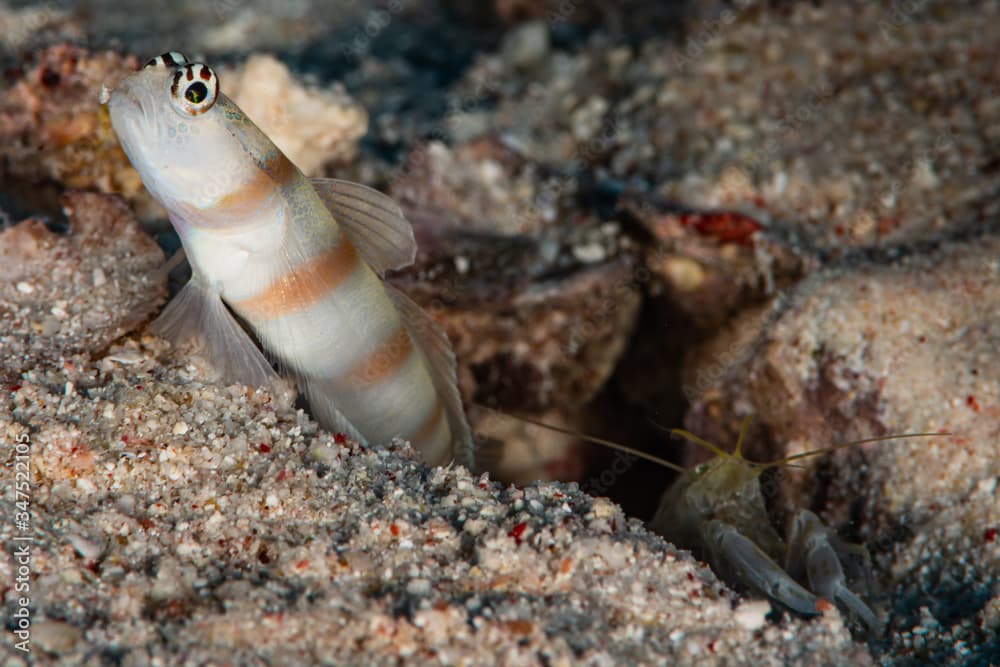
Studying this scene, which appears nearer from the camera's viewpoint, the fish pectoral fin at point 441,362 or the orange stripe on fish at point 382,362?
the orange stripe on fish at point 382,362

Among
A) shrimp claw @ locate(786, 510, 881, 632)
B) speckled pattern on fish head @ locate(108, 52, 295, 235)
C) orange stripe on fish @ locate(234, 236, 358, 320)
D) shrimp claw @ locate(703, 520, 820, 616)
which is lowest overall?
shrimp claw @ locate(786, 510, 881, 632)

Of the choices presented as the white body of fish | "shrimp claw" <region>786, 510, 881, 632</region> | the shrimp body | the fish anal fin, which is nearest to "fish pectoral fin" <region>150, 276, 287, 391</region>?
the white body of fish

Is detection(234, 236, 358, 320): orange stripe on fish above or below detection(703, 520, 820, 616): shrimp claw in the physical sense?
above

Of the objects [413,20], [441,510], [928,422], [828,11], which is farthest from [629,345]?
[413,20]

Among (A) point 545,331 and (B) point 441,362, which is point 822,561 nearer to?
(B) point 441,362

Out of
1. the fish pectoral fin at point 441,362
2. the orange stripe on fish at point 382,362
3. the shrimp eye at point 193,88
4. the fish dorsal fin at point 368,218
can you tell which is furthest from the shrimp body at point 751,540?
the shrimp eye at point 193,88

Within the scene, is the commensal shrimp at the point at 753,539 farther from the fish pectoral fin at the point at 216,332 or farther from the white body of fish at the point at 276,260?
the fish pectoral fin at the point at 216,332

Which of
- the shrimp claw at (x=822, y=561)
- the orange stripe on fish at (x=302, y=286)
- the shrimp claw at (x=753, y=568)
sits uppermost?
the orange stripe on fish at (x=302, y=286)

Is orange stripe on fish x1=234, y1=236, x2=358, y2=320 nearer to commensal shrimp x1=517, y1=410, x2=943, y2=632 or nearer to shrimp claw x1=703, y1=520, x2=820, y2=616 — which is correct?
commensal shrimp x1=517, y1=410, x2=943, y2=632

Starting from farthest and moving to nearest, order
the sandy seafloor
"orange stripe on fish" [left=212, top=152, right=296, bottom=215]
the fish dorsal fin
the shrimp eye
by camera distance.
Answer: the fish dorsal fin
"orange stripe on fish" [left=212, top=152, right=296, bottom=215]
the shrimp eye
the sandy seafloor
